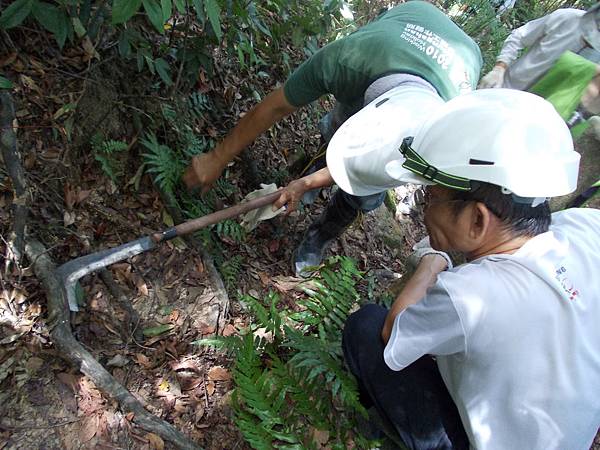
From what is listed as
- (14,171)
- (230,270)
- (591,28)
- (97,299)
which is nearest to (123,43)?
(14,171)

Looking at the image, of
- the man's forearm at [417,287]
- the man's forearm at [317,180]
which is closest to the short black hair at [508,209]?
the man's forearm at [417,287]

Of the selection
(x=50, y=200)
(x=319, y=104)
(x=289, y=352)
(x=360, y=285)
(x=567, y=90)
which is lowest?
(x=360, y=285)

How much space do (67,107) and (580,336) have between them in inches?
119

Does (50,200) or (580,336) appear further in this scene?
(50,200)

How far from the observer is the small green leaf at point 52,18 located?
2.03 m

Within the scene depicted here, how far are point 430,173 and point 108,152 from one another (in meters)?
2.15

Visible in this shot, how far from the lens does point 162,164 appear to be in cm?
300

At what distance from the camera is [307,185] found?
9.53ft

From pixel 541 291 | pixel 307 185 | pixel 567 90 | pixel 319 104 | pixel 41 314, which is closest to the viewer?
pixel 541 291

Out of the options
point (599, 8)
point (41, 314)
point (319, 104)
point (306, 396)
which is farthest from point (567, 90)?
point (41, 314)

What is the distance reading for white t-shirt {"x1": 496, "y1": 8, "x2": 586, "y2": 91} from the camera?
147 inches

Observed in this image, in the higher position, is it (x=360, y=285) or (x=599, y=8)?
(x=599, y=8)

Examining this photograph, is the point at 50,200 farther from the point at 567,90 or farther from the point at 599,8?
the point at 599,8

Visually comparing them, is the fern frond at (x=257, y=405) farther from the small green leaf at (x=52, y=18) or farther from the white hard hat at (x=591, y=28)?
the white hard hat at (x=591, y=28)
